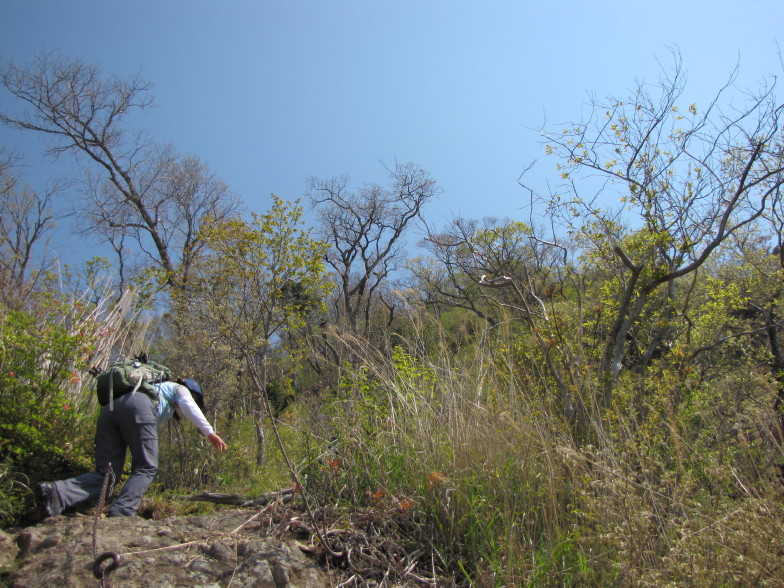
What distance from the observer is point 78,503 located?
390 centimetres

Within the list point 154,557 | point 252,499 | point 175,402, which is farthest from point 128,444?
point 154,557

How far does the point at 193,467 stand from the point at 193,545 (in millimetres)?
3709

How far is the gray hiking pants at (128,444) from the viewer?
13.1 feet

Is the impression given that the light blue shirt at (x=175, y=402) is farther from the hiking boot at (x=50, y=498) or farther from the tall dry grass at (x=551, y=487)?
the tall dry grass at (x=551, y=487)

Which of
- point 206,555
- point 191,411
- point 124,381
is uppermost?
point 124,381

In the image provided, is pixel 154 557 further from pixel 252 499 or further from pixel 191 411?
pixel 191 411

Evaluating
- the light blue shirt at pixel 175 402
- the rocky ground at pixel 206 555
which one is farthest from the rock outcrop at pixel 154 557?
the light blue shirt at pixel 175 402

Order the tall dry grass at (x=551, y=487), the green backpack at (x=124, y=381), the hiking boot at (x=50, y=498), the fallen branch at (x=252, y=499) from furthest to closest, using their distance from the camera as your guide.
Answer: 1. the green backpack at (x=124, y=381)
2. the fallen branch at (x=252, y=499)
3. the hiking boot at (x=50, y=498)
4. the tall dry grass at (x=551, y=487)

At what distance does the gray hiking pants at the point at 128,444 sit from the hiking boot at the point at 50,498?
22cm

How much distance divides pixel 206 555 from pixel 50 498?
4.66ft

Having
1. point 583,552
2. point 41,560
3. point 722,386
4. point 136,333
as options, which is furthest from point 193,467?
point 722,386

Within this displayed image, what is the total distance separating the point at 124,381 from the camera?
421 centimetres

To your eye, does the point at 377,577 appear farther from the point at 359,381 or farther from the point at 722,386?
the point at 722,386

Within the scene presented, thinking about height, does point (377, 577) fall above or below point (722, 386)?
below
